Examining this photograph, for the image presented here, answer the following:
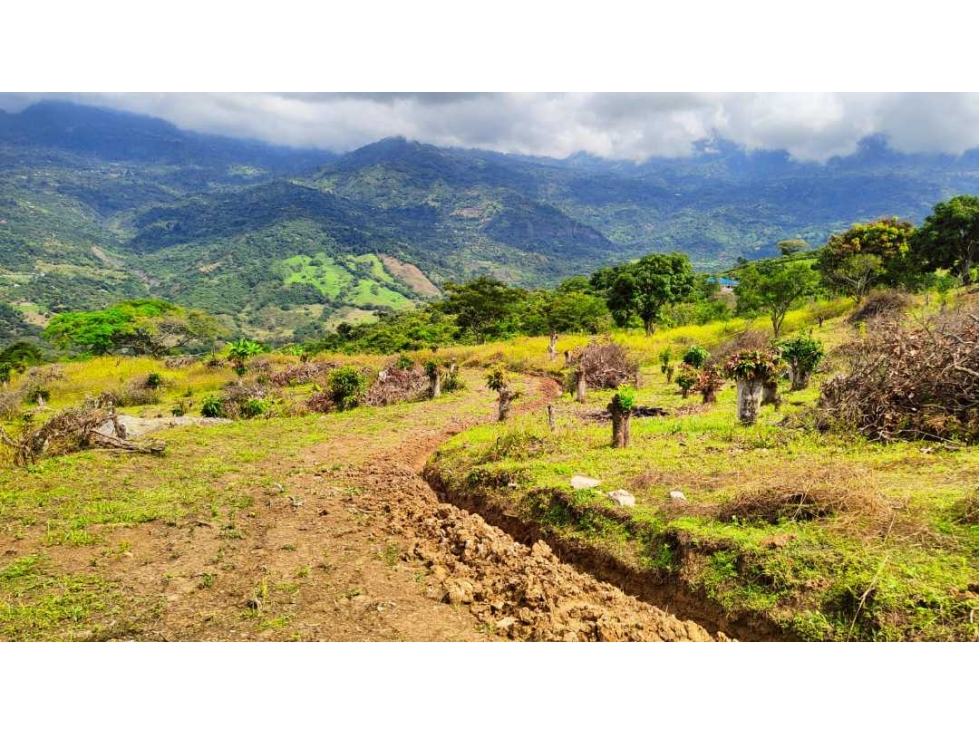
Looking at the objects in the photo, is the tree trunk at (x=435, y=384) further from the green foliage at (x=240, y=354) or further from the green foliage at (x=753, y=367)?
the green foliage at (x=240, y=354)

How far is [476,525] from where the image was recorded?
869cm

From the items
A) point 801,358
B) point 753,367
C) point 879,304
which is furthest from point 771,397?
point 879,304

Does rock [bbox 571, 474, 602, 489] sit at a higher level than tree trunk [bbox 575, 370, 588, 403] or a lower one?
higher

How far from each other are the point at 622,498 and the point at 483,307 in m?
45.4

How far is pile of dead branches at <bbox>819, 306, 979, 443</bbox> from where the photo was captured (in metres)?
8.70

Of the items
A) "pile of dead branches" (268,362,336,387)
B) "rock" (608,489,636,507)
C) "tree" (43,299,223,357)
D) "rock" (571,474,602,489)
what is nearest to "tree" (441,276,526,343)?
"pile of dead branches" (268,362,336,387)

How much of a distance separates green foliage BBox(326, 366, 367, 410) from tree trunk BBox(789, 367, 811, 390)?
14766mm

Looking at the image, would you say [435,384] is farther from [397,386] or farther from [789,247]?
[789,247]

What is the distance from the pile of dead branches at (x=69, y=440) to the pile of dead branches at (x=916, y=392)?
48.6 feet

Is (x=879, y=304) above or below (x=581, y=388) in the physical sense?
above

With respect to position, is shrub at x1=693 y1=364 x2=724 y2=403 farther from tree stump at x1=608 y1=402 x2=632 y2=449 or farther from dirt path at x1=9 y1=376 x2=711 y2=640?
dirt path at x1=9 y1=376 x2=711 y2=640

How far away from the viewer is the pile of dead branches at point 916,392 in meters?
8.70

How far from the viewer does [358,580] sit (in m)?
6.78

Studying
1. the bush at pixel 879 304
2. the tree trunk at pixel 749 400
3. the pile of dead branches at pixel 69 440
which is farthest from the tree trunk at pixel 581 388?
the bush at pixel 879 304
